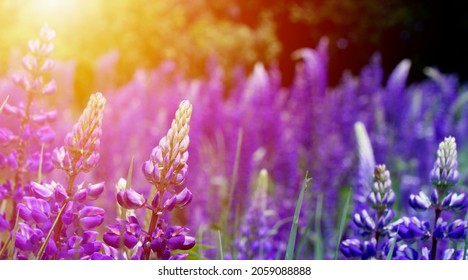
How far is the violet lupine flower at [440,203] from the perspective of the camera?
44.4 inches

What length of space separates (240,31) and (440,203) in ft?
8.72

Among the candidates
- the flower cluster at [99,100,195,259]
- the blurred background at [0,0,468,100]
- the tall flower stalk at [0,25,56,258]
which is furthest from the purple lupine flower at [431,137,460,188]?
the blurred background at [0,0,468,100]

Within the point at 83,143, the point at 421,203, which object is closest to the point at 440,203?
the point at 421,203

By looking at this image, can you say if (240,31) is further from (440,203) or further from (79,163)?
(79,163)

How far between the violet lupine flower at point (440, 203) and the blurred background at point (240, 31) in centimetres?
200

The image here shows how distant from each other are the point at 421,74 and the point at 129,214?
13.6ft

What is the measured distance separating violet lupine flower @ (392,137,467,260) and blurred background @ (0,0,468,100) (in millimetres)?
1998

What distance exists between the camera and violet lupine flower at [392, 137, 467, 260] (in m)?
1.13

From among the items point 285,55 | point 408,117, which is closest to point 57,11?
point 285,55

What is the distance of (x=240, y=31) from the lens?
371 centimetres

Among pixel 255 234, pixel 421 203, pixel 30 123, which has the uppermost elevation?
pixel 30 123

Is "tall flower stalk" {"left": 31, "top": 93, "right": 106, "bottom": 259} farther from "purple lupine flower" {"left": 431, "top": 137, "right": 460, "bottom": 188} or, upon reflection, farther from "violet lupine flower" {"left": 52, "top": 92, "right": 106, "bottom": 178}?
"purple lupine flower" {"left": 431, "top": 137, "right": 460, "bottom": 188}

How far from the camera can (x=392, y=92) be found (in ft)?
11.9

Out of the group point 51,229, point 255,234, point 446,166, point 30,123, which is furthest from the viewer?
point 255,234
